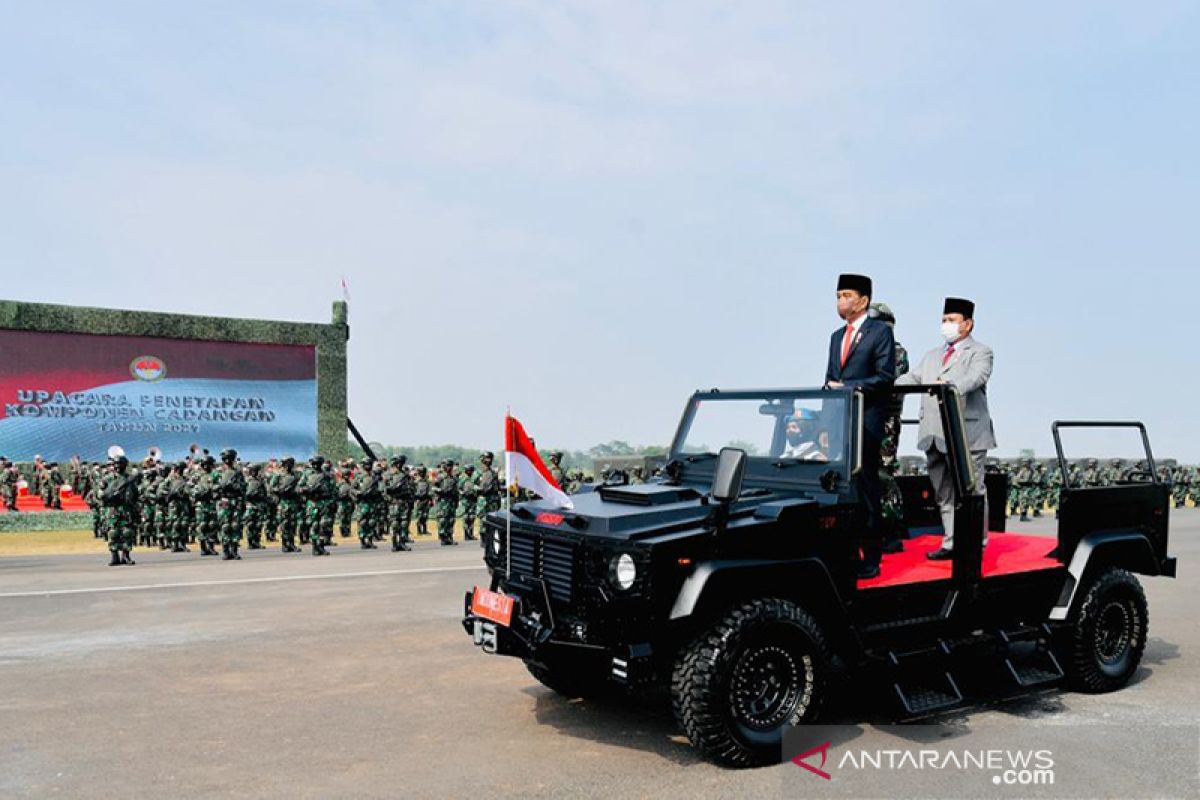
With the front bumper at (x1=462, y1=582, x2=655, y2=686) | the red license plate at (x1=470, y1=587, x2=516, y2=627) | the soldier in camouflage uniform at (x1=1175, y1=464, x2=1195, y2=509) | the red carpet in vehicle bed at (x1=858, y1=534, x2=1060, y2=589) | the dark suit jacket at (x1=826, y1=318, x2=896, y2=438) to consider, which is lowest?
the soldier in camouflage uniform at (x1=1175, y1=464, x2=1195, y2=509)

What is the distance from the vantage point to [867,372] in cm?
678

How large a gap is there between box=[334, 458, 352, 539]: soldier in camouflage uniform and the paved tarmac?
33.4 feet

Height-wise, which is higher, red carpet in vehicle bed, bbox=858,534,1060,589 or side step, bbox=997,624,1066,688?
red carpet in vehicle bed, bbox=858,534,1060,589

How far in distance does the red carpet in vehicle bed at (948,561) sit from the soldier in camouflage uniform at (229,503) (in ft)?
43.3

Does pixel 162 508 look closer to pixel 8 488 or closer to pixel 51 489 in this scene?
pixel 8 488

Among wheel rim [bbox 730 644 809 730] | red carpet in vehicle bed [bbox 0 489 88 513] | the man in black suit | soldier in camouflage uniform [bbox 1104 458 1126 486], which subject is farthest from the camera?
red carpet in vehicle bed [bbox 0 489 88 513]

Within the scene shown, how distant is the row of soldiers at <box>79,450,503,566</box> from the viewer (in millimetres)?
17422

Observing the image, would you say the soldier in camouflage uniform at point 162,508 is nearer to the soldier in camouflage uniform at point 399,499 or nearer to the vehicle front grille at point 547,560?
the soldier in camouflage uniform at point 399,499

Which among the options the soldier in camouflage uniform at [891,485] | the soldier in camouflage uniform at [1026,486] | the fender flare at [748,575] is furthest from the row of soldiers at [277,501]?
the soldier in camouflage uniform at [1026,486]

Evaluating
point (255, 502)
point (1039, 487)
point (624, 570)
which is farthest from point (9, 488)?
point (1039, 487)

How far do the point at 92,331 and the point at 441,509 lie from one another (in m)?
12.8

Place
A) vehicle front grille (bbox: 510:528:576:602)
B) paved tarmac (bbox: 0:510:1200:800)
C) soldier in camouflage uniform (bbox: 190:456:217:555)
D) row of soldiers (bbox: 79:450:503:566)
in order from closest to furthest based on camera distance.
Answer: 1. paved tarmac (bbox: 0:510:1200:800)
2. vehicle front grille (bbox: 510:528:576:602)
3. row of soldiers (bbox: 79:450:503:566)
4. soldier in camouflage uniform (bbox: 190:456:217:555)

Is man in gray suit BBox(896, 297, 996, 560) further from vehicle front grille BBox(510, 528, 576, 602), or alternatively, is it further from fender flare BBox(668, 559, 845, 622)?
vehicle front grille BBox(510, 528, 576, 602)

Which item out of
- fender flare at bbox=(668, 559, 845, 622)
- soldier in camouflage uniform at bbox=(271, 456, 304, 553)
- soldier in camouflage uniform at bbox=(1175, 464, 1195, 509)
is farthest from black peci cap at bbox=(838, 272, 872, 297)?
soldier in camouflage uniform at bbox=(1175, 464, 1195, 509)
